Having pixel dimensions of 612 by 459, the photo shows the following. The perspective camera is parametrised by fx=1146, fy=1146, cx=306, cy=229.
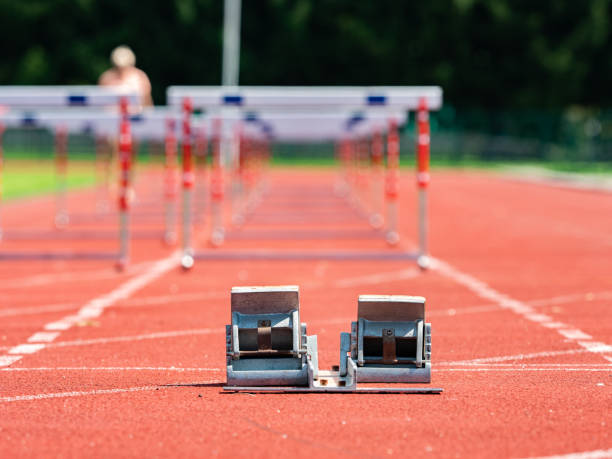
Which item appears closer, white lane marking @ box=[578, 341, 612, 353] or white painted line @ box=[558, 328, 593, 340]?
white lane marking @ box=[578, 341, 612, 353]

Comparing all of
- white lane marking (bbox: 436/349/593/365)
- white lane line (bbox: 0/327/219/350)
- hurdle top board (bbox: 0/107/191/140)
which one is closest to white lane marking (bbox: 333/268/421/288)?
white lane line (bbox: 0/327/219/350)

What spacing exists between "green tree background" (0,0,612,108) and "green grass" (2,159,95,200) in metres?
10.0

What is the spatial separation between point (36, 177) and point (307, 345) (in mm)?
38846

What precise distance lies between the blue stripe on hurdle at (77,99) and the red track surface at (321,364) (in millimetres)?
1796

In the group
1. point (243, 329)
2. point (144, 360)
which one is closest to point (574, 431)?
point (243, 329)

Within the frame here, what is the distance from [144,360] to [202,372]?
55cm

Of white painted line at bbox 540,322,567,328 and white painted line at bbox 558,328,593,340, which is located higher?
white painted line at bbox 540,322,567,328

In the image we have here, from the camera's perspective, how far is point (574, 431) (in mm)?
5004

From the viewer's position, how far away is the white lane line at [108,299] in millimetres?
7422

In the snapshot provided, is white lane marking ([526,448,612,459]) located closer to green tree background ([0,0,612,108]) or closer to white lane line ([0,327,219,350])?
white lane line ([0,327,219,350])

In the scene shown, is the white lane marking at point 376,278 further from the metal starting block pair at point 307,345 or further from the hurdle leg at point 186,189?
the metal starting block pair at point 307,345

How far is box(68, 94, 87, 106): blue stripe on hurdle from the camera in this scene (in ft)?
39.9

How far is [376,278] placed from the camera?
11469 millimetres

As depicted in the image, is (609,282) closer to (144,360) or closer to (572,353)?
(572,353)
